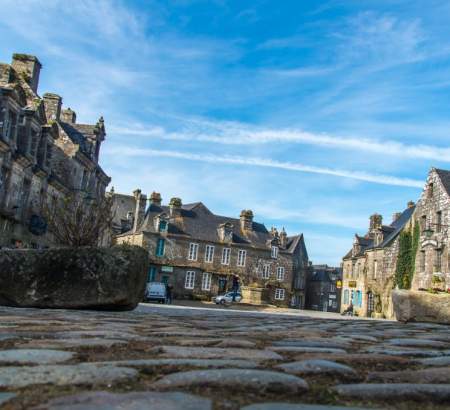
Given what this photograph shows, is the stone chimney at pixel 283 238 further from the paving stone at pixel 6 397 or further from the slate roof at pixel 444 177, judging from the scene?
the paving stone at pixel 6 397

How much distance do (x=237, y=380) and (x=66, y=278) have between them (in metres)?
7.40

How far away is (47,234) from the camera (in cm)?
2838

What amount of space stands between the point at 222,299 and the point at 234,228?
14205 mm

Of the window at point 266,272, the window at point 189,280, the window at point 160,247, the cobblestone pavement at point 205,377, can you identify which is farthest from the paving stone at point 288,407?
the window at point 266,272

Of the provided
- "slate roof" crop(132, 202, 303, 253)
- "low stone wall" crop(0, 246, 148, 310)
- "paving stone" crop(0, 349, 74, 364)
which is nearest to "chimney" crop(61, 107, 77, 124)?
"slate roof" crop(132, 202, 303, 253)

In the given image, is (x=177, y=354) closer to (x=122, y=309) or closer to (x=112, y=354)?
(x=112, y=354)

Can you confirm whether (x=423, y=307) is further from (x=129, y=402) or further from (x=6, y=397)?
(x=6, y=397)

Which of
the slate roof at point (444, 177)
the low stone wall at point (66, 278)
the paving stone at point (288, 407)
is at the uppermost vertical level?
the slate roof at point (444, 177)

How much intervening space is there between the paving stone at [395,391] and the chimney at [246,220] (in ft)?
168

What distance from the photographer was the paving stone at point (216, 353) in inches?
124

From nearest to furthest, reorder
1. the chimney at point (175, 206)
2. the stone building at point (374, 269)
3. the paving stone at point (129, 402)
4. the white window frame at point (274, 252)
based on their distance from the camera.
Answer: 1. the paving stone at point (129, 402)
2. the stone building at point (374, 269)
3. the chimney at point (175, 206)
4. the white window frame at point (274, 252)

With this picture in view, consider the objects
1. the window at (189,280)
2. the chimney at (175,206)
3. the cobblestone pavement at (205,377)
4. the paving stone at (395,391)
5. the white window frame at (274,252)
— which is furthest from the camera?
the white window frame at (274,252)

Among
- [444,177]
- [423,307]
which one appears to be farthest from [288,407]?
[444,177]

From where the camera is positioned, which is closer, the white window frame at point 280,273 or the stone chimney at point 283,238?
the white window frame at point 280,273
